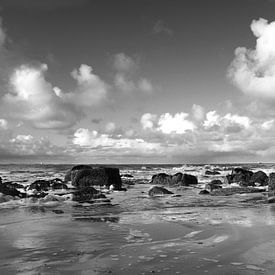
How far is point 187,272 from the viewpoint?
7.07 metres

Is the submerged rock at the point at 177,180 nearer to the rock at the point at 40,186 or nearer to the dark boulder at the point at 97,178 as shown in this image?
the dark boulder at the point at 97,178

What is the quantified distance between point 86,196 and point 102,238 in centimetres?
1208

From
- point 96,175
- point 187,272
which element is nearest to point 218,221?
point 187,272

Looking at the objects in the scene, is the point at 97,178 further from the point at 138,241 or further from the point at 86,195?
the point at 138,241

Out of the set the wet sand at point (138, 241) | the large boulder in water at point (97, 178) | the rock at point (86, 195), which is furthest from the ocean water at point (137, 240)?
the large boulder in water at point (97, 178)

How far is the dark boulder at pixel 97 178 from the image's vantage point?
33094mm

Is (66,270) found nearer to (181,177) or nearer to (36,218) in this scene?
(36,218)

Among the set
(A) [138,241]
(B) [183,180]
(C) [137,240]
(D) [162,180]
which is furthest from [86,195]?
(D) [162,180]

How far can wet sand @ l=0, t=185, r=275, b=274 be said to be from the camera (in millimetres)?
7434

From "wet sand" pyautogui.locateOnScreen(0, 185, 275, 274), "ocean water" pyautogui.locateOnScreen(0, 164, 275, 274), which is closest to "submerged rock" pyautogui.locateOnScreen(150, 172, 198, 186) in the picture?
"ocean water" pyautogui.locateOnScreen(0, 164, 275, 274)

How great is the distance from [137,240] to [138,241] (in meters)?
0.14

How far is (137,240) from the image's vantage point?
1005 cm

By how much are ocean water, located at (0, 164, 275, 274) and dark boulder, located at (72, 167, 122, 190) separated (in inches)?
636

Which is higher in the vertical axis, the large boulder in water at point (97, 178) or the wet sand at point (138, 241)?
the large boulder in water at point (97, 178)
